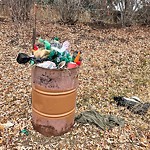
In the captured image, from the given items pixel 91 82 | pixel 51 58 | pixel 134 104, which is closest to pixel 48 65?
Result: pixel 51 58

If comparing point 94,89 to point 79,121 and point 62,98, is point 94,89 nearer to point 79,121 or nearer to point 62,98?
point 79,121

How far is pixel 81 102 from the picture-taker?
3793mm

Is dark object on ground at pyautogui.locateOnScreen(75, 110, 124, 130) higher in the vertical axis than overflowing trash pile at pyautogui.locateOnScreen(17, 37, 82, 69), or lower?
lower

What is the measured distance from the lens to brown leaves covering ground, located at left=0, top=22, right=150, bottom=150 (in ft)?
9.54

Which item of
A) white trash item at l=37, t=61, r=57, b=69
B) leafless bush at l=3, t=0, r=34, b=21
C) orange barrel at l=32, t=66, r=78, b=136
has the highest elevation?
leafless bush at l=3, t=0, r=34, b=21

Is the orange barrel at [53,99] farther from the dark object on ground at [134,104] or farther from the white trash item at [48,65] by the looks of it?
the dark object on ground at [134,104]

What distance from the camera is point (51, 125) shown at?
110 inches

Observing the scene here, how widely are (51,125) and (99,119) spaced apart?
2.51 feet

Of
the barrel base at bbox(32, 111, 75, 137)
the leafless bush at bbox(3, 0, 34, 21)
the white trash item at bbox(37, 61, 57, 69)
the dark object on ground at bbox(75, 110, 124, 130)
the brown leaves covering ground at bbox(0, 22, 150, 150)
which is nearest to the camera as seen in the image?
the white trash item at bbox(37, 61, 57, 69)

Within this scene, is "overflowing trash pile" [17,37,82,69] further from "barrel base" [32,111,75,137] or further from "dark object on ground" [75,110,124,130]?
"dark object on ground" [75,110,124,130]

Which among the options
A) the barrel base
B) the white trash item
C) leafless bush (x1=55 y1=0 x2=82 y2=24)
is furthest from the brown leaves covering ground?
the white trash item

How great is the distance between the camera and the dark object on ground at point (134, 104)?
364 centimetres

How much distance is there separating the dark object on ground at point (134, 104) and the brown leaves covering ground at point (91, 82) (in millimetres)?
91

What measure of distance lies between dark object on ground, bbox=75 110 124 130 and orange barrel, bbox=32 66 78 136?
38 centimetres
